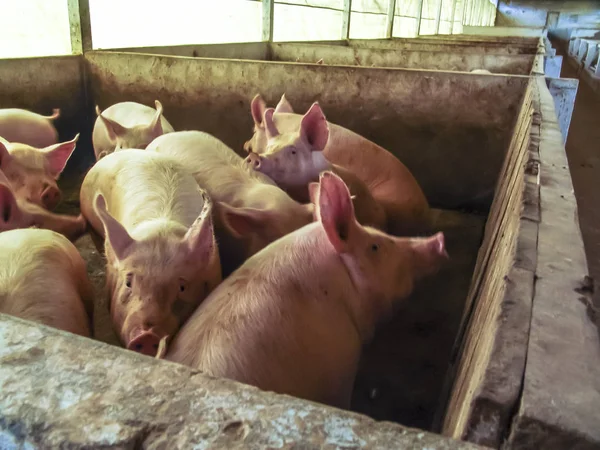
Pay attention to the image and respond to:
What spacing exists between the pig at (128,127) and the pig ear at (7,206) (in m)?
0.97

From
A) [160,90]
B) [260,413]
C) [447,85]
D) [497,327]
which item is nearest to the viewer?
[260,413]

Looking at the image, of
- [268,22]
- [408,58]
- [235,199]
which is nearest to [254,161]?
[235,199]

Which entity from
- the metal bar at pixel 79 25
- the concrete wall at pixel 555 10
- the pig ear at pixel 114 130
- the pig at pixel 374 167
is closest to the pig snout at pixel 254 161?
the pig at pixel 374 167

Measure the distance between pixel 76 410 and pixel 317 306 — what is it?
1044 mm

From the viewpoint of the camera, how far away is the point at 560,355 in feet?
2.50

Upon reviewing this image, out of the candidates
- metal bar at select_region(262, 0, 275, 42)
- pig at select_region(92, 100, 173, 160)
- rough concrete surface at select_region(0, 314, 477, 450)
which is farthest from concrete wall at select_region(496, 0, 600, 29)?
rough concrete surface at select_region(0, 314, 477, 450)

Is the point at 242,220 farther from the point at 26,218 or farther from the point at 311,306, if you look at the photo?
the point at 26,218

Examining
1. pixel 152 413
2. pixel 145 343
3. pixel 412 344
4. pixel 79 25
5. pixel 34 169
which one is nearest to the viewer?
pixel 152 413

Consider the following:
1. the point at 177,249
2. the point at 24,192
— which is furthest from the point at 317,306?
the point at 24,192

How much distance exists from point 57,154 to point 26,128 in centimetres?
61

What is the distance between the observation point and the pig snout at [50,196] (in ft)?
9.14

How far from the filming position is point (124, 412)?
0.69m

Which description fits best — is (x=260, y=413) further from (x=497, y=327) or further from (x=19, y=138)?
(x=19, y=138)

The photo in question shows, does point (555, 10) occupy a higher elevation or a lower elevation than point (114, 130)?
higher
